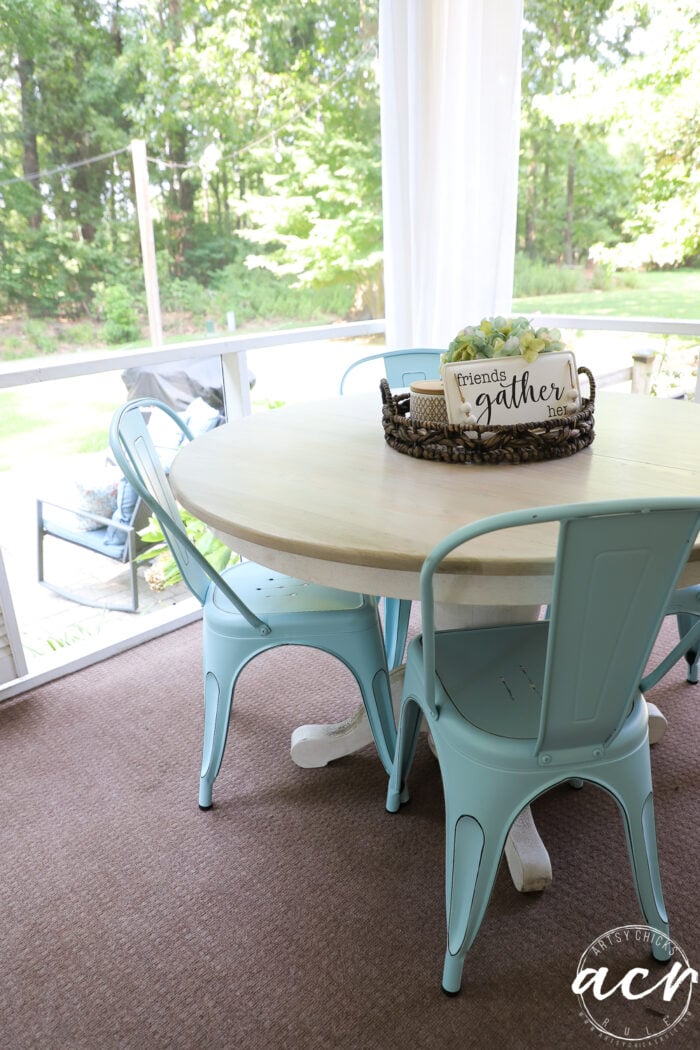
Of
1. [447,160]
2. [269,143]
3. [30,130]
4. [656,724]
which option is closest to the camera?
[656,724]

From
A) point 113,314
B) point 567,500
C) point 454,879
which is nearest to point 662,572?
point 567,500

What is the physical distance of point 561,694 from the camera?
3.85 ft

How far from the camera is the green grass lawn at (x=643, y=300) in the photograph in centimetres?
306

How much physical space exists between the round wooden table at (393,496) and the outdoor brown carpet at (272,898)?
0.43ft

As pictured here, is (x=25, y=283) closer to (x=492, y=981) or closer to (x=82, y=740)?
(x=82, y=740)

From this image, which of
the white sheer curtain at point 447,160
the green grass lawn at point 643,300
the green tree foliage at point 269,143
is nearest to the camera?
the green tree foliage at point 269,143

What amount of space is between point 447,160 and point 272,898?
2505 millimetres

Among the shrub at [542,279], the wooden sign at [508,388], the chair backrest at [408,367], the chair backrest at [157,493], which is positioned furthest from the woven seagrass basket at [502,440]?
the shrub at [542,279]

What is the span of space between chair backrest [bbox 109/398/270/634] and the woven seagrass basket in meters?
0.49

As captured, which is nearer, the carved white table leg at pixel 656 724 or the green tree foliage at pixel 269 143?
the carved white table leg at pixel 656 724

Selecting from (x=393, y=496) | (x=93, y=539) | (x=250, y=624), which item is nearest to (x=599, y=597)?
(x=393, y=496)

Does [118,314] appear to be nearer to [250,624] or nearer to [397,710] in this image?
[250,624]

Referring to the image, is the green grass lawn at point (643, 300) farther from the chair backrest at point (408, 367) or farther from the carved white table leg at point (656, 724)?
the carved white table leg at point (656, 724)

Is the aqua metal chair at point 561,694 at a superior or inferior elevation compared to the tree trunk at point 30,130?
inferior
